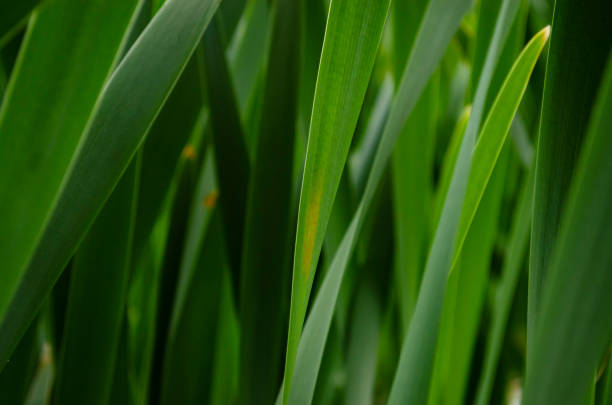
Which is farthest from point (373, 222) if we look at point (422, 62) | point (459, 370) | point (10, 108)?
point (10, 108)

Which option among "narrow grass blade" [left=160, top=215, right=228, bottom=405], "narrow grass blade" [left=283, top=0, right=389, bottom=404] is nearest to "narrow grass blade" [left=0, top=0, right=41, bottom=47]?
"narrow grass blade" [left=283, top=0, right=389, bottom=404]

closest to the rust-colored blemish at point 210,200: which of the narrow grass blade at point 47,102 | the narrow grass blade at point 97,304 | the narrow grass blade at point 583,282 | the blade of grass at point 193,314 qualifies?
the blade of grass at point 193,314

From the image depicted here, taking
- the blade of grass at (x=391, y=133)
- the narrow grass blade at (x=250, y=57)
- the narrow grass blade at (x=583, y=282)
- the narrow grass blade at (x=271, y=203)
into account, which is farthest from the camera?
the narrow grass blade at (x=250, y=57)

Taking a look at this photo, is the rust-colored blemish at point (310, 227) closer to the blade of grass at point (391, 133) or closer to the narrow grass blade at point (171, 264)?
the blade of grass at point (391, 133)

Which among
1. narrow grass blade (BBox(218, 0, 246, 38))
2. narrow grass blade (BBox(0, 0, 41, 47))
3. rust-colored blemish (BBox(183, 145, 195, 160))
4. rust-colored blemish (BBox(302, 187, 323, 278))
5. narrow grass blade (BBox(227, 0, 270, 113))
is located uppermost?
narrow grass blade (BBox(227, 0, 270, 113))

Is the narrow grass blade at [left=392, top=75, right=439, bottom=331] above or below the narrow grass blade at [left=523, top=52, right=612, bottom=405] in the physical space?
above

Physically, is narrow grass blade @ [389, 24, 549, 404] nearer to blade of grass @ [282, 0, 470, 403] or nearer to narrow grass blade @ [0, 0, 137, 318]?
blade of grass @ [282, 0, 470, 403]

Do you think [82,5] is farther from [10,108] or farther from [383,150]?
[383,150]
